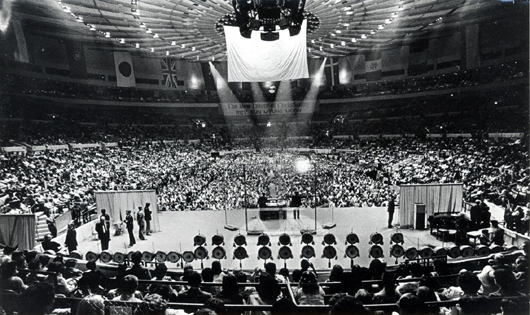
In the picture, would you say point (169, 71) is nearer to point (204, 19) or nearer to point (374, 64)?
point (374, 64)

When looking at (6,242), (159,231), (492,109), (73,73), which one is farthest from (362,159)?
(73,73)

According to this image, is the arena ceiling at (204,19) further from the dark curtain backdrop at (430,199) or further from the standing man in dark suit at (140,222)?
the standing man in dark suit at (140,222)

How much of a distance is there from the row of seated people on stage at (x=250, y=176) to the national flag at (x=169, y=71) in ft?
44.0

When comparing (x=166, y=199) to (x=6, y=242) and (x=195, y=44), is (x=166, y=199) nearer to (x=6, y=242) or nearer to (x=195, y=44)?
(x=6, y=242)

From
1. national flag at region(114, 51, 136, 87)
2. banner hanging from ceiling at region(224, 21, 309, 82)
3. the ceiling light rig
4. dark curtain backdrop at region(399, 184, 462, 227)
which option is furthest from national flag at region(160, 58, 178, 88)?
dark curtain backdrop at region(399, 184, 462, 227)

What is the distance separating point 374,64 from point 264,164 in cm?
2250

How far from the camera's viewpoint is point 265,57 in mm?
14984

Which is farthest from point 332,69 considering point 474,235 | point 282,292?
point 282,292

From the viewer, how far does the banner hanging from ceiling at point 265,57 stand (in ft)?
48.4

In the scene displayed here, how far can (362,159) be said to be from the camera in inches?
1244

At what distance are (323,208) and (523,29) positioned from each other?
1127 inches

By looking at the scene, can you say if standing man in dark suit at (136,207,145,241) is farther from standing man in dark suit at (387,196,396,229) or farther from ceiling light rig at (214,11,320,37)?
standing man in dark suit at (387,196,396,229)

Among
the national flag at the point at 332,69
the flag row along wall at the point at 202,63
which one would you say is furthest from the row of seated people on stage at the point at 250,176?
the national flag at the point at 332,69

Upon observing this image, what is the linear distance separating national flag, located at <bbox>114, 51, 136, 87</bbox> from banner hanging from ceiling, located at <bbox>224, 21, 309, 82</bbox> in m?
28.8
